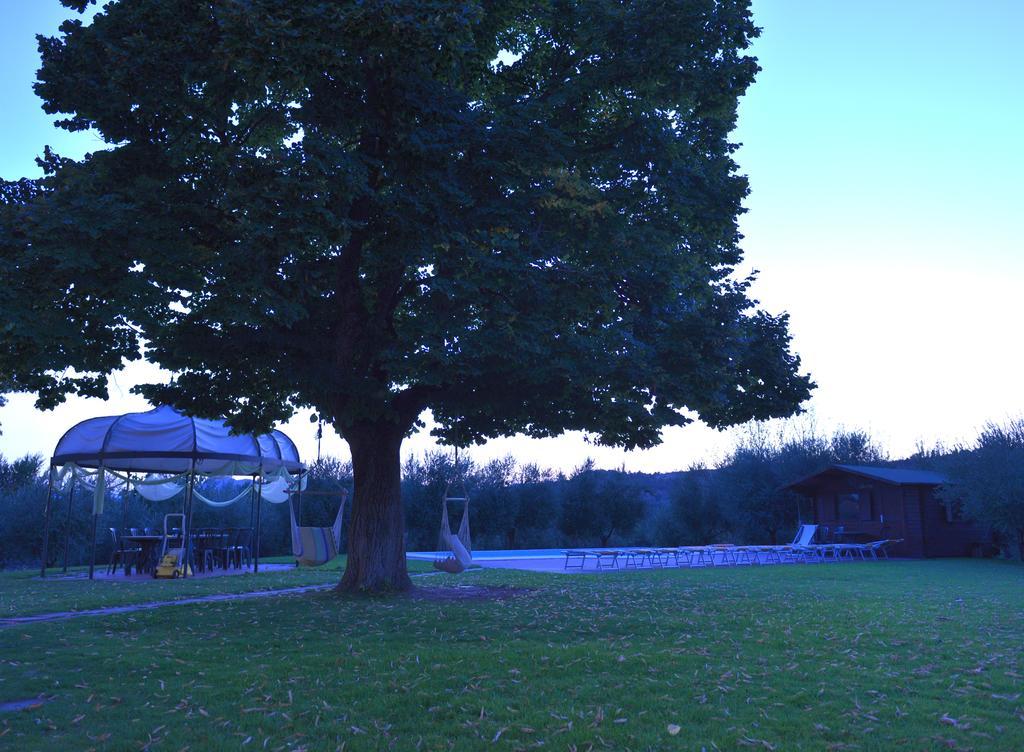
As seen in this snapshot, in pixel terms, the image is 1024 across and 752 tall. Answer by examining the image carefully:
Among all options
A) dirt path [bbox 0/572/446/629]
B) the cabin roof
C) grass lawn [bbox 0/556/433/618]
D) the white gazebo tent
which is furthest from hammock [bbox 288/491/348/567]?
the cabin roof

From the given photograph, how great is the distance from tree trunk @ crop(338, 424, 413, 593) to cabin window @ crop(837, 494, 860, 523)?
24.0 m

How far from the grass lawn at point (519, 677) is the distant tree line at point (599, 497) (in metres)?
18.4

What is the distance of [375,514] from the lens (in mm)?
12133

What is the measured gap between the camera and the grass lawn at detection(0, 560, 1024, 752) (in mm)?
4508

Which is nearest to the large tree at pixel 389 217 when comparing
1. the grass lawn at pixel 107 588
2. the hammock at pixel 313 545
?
the grass lawn at pixel 107 588

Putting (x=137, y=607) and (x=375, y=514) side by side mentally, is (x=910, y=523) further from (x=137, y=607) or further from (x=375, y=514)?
(x=137, y=607)

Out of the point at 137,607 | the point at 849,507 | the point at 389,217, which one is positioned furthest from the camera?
the point at 849,507

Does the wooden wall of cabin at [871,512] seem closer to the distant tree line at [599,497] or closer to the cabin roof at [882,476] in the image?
the cabin roof at [882,476]

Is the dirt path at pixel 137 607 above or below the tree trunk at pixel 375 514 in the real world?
below

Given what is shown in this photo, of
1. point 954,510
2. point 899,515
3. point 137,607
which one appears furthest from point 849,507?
point 137,607

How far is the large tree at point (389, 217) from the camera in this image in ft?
26.4

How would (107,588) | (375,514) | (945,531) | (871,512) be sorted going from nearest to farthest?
(375,514) < (107,588) < (945,531) < (871,512)

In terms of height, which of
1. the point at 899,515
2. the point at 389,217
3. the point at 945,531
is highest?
the point at 389,217

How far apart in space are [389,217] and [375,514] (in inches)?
193
